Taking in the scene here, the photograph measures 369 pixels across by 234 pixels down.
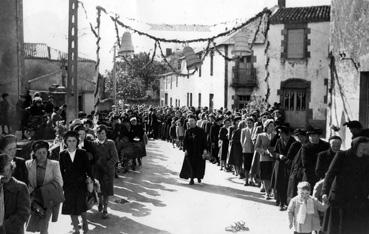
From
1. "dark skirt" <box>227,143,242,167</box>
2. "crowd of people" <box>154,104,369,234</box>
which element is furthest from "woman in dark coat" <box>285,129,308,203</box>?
"dark skirt" <box>227,143,242,167</box>

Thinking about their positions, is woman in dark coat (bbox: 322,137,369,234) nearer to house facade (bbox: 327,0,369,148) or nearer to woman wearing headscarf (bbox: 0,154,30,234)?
woman wearing headscarf (bbox: 0,154,30,234)

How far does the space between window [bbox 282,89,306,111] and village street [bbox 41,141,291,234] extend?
52.0 ft

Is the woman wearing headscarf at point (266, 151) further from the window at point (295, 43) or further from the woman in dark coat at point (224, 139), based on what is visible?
the window at point (295, 43)

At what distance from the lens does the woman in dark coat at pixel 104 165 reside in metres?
8.80

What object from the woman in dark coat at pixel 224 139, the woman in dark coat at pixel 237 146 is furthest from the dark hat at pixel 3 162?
the woman in dark coat at pixel 224 139

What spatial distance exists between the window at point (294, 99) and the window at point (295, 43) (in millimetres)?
2244

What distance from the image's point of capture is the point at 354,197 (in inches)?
242

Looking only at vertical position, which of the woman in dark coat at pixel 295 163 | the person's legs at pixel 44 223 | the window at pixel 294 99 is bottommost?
the person's legs at pixel 44 223

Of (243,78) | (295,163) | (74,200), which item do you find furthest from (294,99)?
(74,200)

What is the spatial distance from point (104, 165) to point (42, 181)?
245 centimetres

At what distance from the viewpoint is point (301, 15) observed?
2820 centimetres

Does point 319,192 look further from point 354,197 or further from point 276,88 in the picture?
point 276,88

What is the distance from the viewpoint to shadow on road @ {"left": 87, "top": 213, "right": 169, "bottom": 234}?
7.81m

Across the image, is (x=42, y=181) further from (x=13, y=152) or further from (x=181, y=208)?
(x=181, y=208)
